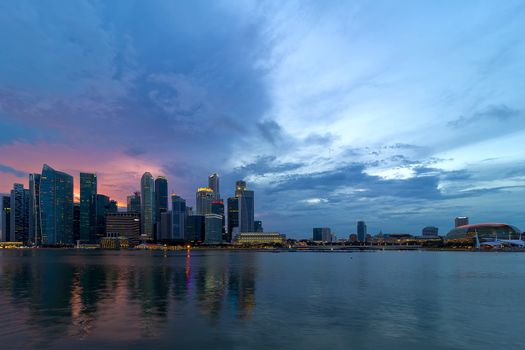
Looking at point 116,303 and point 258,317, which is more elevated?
point 116,303

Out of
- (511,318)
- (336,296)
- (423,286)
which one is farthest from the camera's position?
(423,286)

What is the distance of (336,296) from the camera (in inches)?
2522

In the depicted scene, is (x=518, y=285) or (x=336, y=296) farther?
(x=518, y=285)

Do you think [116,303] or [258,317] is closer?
[258,317]

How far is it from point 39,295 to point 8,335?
98.4 feet

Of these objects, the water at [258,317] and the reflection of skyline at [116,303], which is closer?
the water at [258,317]

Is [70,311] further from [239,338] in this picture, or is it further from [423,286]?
[423,286]

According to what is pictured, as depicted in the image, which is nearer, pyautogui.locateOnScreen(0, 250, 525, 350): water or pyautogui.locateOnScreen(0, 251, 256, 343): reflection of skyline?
pyautogui.locateOnScreen(0, 250, 525, 350): water

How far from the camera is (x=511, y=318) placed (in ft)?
158

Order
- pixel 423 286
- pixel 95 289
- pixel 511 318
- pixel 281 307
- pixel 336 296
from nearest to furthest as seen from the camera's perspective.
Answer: pixel 511 318 < pixel 281 307 < pixel 336 296 < pixel 95 289 < pixel 423 286

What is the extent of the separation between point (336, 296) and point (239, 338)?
31.1 metres

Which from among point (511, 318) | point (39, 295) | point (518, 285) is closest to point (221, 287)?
point (39, 295)

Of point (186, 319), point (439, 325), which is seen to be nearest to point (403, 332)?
point (439, 325)

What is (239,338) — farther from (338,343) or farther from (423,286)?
(423,286)
